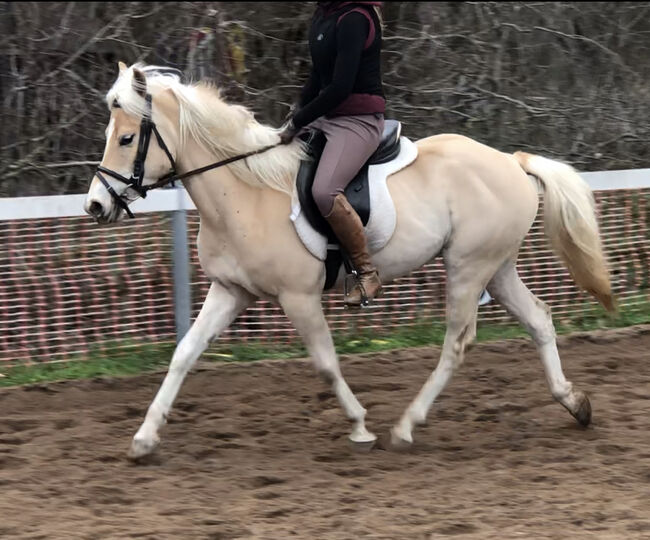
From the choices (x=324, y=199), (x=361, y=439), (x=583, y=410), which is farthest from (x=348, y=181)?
(x=583, y=410)

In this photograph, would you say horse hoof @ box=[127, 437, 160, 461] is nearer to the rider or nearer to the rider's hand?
the rider

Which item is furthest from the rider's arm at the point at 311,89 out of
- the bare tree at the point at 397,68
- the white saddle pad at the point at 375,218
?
the bare tree at the point at 397,68

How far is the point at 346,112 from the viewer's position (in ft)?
17.4

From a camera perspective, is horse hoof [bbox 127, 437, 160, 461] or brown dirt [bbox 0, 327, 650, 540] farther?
horse hoof [bbox 127, 437, 160, 461]

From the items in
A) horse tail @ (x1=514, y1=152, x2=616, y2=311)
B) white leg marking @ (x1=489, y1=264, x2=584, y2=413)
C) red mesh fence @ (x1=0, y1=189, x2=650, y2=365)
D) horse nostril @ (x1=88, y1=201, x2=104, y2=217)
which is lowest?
red mesh fence @ (x1=0, y1=189, x2=650, y2=365)

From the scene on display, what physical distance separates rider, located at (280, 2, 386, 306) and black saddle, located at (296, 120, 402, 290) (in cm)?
8

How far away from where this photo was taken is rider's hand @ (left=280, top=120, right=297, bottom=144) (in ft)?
17.4

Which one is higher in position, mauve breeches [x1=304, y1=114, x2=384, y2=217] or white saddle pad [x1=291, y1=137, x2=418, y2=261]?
mauve breeches [x1=304, y1=114, x2=384, y2=217]

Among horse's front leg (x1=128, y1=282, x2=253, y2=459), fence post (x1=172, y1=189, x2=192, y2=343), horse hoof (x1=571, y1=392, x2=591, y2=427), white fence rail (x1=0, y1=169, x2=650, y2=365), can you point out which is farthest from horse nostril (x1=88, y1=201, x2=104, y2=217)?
horse hoof (x1=571, y1=392, x2=591, y2=427)

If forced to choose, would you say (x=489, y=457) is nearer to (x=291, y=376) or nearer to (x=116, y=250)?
(x=291, y=376)

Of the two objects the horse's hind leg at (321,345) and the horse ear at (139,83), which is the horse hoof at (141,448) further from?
the horse ear at (139,83)

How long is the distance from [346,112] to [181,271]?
2.34 metres

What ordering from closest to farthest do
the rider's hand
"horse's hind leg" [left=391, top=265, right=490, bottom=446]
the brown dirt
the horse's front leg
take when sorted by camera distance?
the brown dirt < the horse's front leg < the rider's hand < "horse's hind leg" [left=391, top=265, right=490, bottom=446]

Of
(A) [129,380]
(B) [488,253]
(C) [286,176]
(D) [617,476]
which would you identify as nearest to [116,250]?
(A) [129,380]
